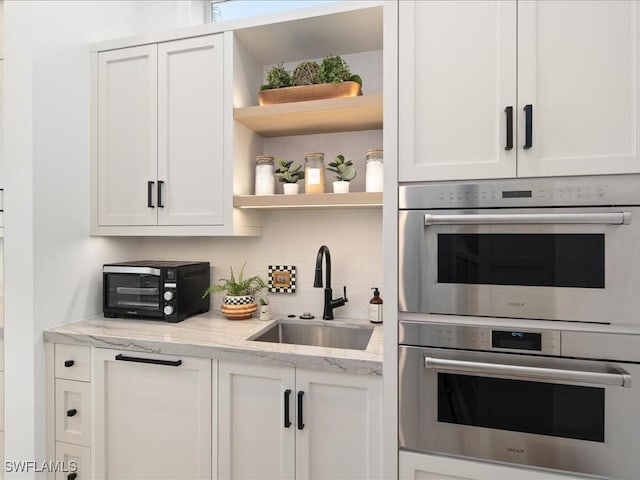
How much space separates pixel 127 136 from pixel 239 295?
40.0 inches

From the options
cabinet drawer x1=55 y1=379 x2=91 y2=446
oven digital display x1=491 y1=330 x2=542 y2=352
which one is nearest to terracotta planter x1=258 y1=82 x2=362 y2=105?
oven digital display x1=491 y1=330 x2=542 y2=352

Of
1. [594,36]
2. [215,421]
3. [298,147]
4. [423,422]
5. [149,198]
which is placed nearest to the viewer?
[594,36]

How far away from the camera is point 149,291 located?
6.50 feet

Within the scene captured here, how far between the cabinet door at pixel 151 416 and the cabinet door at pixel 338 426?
16.1 inches

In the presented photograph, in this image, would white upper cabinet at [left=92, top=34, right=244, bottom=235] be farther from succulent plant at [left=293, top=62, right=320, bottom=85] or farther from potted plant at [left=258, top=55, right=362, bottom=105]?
succulent plant at [left=293, top=62, right=320, bottom=85]

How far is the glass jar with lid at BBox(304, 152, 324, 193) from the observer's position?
1.85 meters

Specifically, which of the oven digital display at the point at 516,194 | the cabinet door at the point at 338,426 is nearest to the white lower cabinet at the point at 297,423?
the cabinet door at the point at 338,426

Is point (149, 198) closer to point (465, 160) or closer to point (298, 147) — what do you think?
point (298, 147)

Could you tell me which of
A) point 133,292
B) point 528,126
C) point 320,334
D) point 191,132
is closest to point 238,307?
point 320,334

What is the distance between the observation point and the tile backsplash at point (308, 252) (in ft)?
6.58

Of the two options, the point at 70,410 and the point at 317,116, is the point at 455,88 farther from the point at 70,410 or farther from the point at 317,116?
the point at 70,410

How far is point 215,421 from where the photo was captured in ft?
5.06

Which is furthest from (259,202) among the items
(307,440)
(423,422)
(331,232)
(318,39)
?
(423,422)

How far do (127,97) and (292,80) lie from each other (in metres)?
0.88
